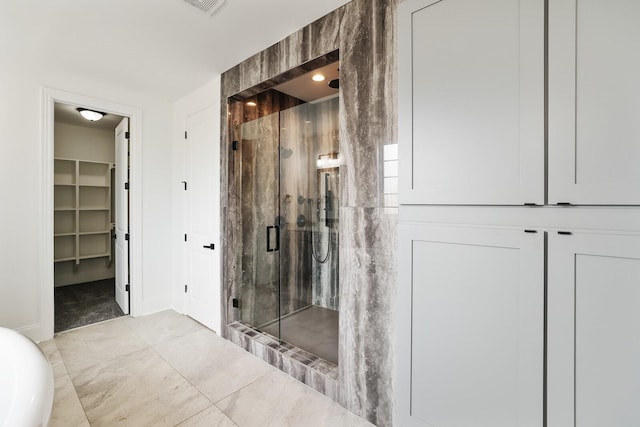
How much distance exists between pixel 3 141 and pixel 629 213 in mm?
4343

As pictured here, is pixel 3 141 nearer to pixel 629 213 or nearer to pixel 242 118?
pixel 242 118

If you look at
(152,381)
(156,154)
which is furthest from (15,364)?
(156,154)

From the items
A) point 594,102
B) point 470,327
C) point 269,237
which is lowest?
point 470,327

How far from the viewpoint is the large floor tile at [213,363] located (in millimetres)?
2123

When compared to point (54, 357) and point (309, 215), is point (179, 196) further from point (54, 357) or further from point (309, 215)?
point (54, 357)

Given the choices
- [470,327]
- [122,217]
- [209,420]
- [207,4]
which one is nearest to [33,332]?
[122,217]

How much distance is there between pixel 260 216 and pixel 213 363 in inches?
55.2

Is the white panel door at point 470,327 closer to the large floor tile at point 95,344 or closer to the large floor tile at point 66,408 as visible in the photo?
the large floor tile at point 66,408

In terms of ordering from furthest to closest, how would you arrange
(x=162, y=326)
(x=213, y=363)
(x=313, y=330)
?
(x=162, y=326) < (x=313, y=330) < (x=213, y=363)

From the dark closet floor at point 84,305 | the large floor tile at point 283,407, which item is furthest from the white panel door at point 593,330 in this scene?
the dark closet floor at point 84,305

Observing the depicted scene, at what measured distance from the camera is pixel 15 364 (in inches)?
44.9

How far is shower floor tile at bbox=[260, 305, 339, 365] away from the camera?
7.89ft

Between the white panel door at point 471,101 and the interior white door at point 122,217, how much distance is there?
337 cm

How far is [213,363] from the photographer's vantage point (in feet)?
7.92
